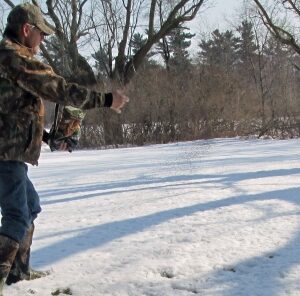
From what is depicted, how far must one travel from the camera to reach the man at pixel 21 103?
251 centimetres

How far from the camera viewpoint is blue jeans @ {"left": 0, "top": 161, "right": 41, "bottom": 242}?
2635 millimetres

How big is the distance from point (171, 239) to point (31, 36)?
5.96 feet

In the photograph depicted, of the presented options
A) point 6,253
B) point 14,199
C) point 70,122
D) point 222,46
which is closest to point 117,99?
point 70,122

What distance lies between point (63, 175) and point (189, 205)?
13.2ft

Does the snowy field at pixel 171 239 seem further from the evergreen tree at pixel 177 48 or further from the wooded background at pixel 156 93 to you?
the evergreen tree at pixel 177 48

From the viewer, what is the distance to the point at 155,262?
317cm

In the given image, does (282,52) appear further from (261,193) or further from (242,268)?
(242,268)

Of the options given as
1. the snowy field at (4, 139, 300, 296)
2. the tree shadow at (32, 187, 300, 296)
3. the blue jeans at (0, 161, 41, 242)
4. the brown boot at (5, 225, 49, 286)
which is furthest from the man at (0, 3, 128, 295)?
the tree shadow at (32, 187, 300, 296)

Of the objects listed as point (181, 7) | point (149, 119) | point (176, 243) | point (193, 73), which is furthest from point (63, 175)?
point (181, 7)

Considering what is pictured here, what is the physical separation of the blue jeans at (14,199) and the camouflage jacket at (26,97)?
3.0 inches

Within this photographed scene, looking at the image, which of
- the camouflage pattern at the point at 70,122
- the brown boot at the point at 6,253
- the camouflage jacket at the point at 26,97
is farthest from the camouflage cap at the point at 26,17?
the brown boot at the point at 6,253

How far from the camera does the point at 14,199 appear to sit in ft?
8.73

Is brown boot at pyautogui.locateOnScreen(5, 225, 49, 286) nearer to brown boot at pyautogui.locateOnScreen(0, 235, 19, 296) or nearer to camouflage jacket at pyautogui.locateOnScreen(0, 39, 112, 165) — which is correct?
brown boot at pyautogui.locateOnScreen(0, 235, 19, 296)

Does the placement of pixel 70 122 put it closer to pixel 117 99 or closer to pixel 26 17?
pixel 117 99
